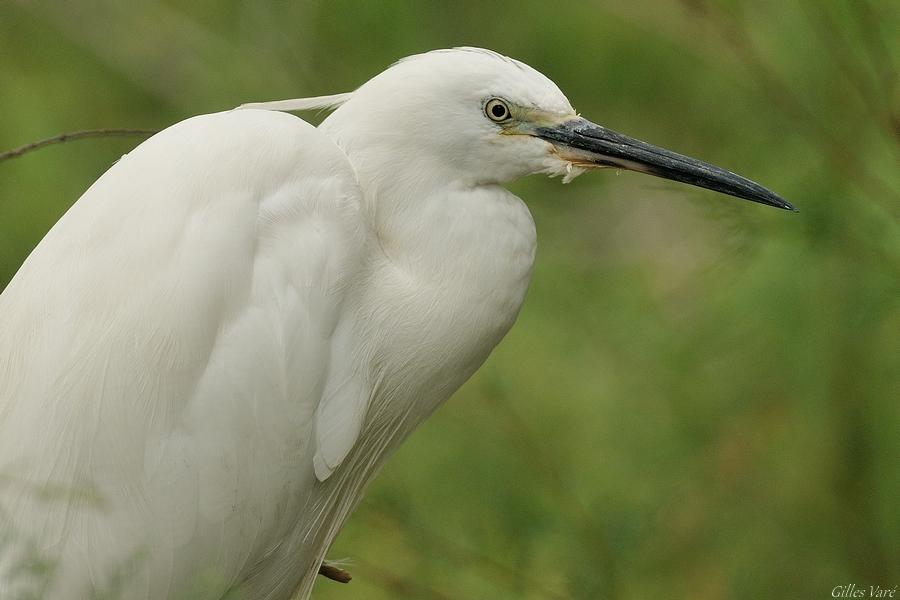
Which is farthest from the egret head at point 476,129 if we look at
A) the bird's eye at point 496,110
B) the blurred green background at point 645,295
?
the blurred green background at point 645,295

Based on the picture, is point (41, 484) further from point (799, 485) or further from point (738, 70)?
point (738, 70)

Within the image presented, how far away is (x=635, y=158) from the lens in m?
2.07

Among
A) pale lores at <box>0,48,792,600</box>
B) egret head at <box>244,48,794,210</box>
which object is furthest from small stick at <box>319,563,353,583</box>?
egret head at <box>244,48,794,210</box>

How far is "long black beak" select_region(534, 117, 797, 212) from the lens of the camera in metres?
2.03

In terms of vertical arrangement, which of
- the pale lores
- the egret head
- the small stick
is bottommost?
the small stick

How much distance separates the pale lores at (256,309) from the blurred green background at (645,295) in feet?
1.33

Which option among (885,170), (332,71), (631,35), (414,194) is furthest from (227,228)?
(631,35)

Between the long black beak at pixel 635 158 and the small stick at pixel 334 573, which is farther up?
the long black beak at pixel 635 158

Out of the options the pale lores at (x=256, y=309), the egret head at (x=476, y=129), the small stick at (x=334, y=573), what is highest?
the egret head at (x=476, y=129)

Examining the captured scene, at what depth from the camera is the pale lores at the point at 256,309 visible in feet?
6.06

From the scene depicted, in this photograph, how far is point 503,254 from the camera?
6.70 feet

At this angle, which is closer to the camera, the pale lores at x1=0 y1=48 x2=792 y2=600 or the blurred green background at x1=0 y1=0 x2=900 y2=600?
the pale lores at x1=0 y1=48 x2=792 y2=600

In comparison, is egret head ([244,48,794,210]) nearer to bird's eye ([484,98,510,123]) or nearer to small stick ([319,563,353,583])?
bird's eye ([484,98,510,123])

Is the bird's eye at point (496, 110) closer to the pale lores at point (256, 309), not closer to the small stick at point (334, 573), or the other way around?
the pale lores at point (256, 309)
